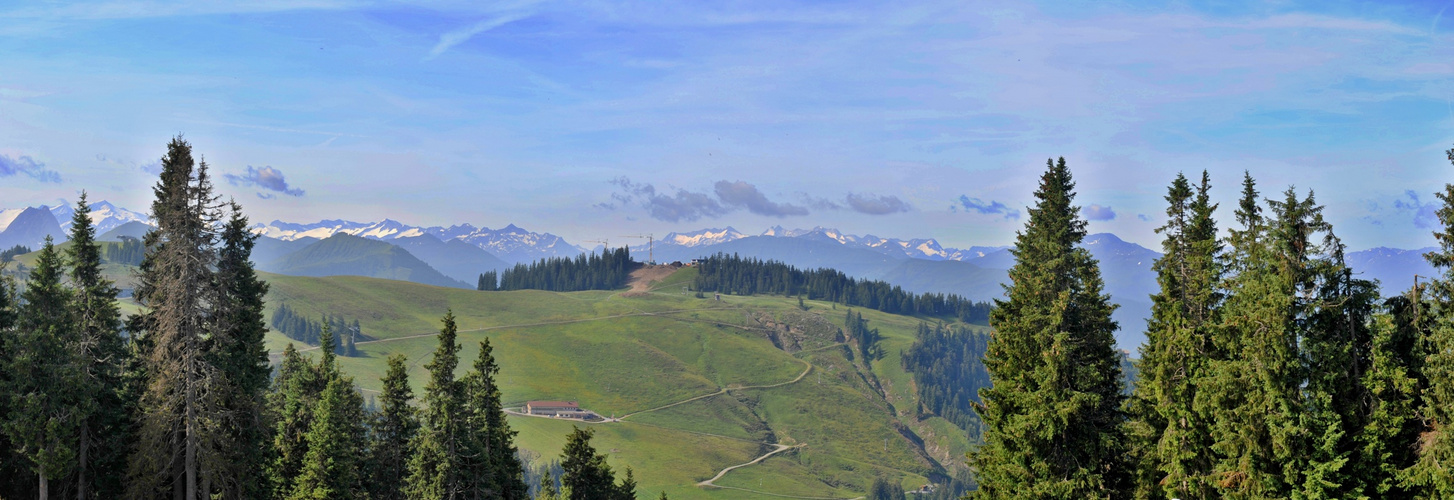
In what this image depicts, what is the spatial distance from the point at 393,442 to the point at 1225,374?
4595 centimetres

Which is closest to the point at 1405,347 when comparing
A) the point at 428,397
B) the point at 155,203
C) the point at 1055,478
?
the point at 1055,478

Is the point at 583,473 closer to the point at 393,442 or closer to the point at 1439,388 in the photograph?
the point at 393,442

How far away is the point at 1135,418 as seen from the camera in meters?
39.0

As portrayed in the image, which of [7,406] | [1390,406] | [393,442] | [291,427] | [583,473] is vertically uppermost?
[1390,406]

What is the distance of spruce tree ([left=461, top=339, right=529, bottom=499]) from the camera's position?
2084 inches

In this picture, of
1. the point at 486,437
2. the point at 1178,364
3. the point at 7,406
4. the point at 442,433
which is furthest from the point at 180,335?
the point at 1178,364

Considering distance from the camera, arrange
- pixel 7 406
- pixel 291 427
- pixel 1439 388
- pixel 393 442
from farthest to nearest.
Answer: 1. pixel 393 442
2. pixel 291 427
3. pixel 7 406
4. pixel 1439 388

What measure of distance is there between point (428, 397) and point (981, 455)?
92.1 ft

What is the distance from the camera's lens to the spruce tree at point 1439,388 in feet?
103

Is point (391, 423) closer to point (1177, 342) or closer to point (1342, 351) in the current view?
point (1177, 342)

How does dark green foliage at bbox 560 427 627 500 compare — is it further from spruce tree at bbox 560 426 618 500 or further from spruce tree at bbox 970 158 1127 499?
spruce tree at bbox 970 158 1127 499

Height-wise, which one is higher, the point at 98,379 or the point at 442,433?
the point at 98,379

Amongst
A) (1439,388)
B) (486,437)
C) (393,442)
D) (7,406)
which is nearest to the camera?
(1439,388)

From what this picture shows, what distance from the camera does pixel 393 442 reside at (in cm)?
5872
